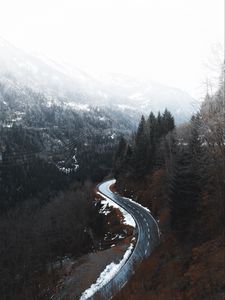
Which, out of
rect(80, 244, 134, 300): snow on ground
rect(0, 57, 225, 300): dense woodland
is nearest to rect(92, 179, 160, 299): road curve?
rect(80, 244, 134, 300): snow on ground

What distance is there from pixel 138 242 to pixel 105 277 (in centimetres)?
1195

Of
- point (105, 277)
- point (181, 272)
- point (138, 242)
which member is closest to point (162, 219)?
point (138, 242)

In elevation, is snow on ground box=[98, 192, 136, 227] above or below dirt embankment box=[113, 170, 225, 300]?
below

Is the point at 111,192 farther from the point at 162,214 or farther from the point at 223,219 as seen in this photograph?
the point at 223,219

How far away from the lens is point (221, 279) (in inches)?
1075

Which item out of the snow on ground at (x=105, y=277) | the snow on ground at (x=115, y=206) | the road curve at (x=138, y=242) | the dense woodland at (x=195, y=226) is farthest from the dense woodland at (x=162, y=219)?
the snow on ground at (x=105, y=277)

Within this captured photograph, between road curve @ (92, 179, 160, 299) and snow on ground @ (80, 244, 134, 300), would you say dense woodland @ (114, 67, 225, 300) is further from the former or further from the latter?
snow on ground @ (80, 244, 134, 300)

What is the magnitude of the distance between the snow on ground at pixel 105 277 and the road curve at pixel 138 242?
70cm

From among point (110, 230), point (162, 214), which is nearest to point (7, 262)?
→ point (110, 230)

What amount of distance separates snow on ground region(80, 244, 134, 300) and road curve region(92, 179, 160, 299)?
70 centimetres

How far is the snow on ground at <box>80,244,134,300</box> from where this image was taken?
1845 inches

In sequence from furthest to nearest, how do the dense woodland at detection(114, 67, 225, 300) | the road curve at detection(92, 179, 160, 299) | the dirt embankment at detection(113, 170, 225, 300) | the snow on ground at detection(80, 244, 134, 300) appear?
the snow on ground at detection(80, 244, 134, 300)
the road curve at detection(92, 179, 160, 299)
the dense woodland at detection(114, 67, 225, 300)
the dirt embankment at detection(113, 170, 225, 300)

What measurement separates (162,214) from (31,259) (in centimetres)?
2557

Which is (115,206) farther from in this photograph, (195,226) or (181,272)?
(181,272)
